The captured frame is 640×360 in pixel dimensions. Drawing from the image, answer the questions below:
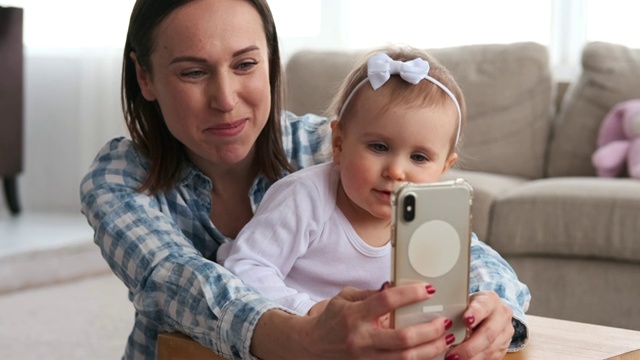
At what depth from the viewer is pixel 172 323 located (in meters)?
1.20

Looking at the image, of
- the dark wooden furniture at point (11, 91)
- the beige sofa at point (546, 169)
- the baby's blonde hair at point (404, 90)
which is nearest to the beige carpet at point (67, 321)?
the dark wooden furniture at point (11, 91)

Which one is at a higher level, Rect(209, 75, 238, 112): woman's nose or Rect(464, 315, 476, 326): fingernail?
Rect(209, 75, 238, 112): woman's nose

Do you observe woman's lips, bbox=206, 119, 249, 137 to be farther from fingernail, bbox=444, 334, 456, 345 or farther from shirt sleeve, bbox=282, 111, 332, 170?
fingernail, bbox=444, 334, 456, 345

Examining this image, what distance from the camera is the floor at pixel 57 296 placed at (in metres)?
2.92

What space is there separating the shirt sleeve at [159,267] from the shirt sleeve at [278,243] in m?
0.04

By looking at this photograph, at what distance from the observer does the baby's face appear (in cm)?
118

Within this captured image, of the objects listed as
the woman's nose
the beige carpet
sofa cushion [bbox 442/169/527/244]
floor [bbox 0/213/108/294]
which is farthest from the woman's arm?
floor [bbox 0/213/108/294]

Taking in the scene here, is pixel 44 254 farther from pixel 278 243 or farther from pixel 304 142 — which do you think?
pixel 278 243

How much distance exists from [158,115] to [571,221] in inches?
60.9

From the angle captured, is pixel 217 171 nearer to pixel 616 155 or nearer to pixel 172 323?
pixel 172 323

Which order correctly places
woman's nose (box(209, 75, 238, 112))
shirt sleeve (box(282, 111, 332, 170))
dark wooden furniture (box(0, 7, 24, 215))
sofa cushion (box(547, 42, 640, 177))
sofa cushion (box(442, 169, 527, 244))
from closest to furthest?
woman's nose (box(209, 75, 238, 112)), shirt sleeve (box(282, 111, 332, 170)), sofa cushion (box(442, 169, 527, 244)), sofa cushion (box(547, 42, 640, 177)), dark wooden furniture (box(0, 7, 24, 215))

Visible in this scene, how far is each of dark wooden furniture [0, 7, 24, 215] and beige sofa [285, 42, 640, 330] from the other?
4.35 ft

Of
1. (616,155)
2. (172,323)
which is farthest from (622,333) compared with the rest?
(616,155)

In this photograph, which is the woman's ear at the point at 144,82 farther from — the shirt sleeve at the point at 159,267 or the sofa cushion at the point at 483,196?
the sofa cushion at the point at 483,196
